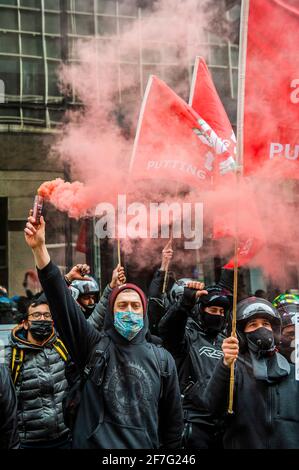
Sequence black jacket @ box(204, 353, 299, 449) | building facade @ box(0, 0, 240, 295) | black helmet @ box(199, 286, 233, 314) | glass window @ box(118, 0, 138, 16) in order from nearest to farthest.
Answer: black jacket @ box(204, 353, 299, 449) → black helmet @ box(199, 286, 233, 314) → building facade @ box(0, 0, 240, 295) → glass window @ box(118, 0, 138, 16)

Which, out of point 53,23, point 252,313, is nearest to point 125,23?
point 53,23

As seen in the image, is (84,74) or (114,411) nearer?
(114,411)

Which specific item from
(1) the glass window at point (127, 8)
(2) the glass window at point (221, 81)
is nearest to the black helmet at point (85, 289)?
(1) the glass window at point (127, 8)

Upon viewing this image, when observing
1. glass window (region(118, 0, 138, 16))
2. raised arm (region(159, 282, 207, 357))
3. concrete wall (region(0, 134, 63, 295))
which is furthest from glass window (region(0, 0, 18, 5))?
raised arm (region(159, 282, 207, 357))

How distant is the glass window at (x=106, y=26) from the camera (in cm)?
1041

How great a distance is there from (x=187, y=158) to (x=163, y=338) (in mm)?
2135

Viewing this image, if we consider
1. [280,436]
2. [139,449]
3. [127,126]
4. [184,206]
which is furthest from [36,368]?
[127,126]

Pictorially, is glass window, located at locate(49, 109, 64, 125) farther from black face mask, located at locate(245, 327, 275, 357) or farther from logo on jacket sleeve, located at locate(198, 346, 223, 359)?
black face mask, located at locate(245, 327, 275, 357)

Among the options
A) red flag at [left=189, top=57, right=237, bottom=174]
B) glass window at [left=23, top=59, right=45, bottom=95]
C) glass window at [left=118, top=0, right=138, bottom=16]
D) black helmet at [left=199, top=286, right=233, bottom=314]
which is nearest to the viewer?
black helmet at [left=199, top=286, right=233, bottom=314]

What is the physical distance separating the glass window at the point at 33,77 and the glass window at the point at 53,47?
0.26 m

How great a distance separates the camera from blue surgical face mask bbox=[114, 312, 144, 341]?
3238mm

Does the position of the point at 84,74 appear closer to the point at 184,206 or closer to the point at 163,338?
the point at 184,206

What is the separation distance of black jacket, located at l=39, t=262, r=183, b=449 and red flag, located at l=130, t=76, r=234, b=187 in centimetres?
279

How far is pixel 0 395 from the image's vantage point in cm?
308
